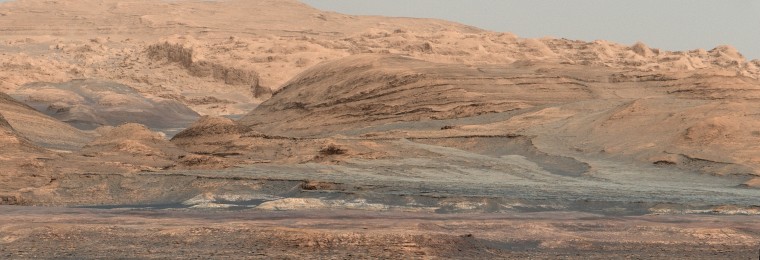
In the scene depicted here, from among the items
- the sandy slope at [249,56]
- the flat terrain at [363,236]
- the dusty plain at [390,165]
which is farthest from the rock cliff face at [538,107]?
the flat terrain at [363,236]

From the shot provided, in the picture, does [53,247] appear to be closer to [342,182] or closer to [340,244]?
[340,244]

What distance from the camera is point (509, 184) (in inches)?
743

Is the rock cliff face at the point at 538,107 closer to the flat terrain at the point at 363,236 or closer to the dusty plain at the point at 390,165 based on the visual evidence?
the dusty plain at the point at 390,165

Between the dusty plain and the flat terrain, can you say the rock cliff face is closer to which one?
the dusty plain

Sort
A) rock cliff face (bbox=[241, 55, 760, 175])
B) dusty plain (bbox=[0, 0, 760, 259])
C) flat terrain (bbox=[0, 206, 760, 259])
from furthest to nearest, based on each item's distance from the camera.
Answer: rock cliff face (bbox=[241, 55, 760, 175]) → dusty plain (bbox=[0, 0, 760, 259]) → flat terrain (bbox=[0, 206, 760, 259])

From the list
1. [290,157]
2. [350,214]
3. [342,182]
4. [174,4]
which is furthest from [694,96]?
[174,4]

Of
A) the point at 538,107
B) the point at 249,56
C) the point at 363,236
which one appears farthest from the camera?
the point at 249,56

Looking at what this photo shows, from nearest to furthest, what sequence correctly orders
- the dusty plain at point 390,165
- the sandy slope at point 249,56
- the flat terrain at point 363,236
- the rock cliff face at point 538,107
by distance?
the flat terrain at point 363,236, the dusty plain at point 390,165, the rock cliff face at point 538,107, the sandy slope at point 249,56

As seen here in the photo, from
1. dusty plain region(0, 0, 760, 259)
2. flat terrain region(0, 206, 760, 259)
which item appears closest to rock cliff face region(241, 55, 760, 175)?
dusty plain region(0, 0, 760, 259)

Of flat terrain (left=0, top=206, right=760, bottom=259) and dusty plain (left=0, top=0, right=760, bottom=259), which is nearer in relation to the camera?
flat terrain (left=0, top=206, right=760, bottom=259)

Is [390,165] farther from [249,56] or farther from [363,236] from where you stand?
[249,56]

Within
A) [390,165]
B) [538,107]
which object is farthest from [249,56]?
[390,165]

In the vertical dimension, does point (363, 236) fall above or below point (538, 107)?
above

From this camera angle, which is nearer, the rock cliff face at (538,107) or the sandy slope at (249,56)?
the rock cliff face at (538,107)
